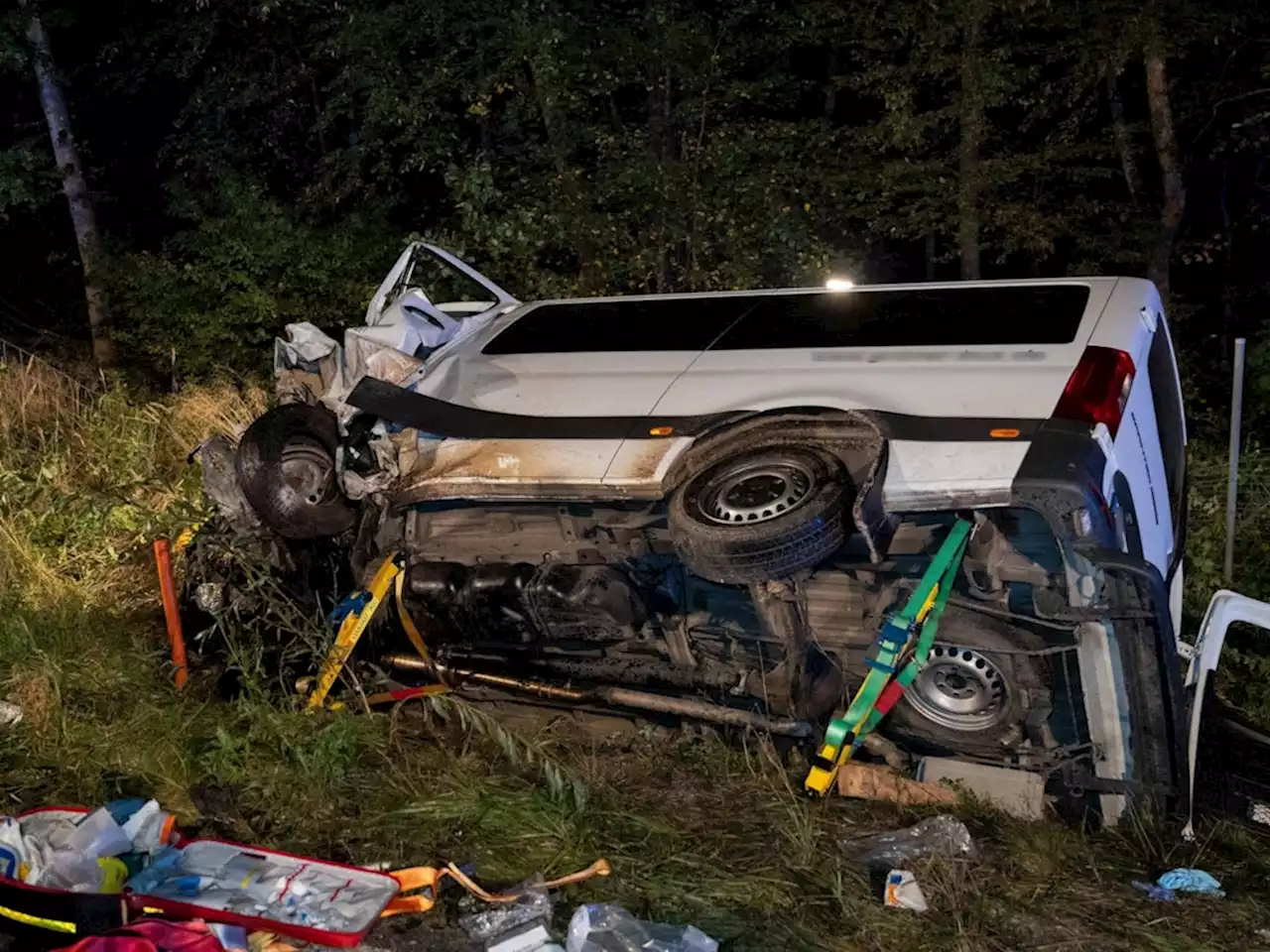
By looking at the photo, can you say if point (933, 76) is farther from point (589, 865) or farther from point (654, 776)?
point (589, 865)

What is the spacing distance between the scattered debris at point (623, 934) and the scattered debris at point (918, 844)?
713 millimetres

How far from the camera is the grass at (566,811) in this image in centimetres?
319

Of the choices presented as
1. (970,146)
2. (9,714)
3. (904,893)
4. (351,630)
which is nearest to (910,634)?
(904,893)

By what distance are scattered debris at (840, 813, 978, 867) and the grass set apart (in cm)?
7

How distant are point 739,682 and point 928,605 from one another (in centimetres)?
86

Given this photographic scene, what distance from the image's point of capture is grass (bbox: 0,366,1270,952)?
3188mm

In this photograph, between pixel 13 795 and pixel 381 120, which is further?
pixel 381 120

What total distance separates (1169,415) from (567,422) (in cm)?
233

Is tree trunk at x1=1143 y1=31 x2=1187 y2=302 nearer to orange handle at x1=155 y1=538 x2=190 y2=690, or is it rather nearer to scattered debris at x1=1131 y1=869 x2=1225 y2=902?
scattered debris at x1=1131 y1=869 x2=1225 y2=902

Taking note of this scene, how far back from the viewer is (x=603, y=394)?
420 cm

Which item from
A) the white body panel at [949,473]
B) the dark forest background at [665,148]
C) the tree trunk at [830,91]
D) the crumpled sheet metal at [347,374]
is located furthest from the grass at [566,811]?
the tree trunk at [830,91]

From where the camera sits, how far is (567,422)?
4.16 metres

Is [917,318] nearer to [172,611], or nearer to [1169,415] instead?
[1169,415]

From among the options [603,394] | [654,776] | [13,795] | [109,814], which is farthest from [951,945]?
[13,795]
